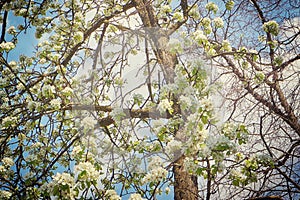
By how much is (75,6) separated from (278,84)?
3.53 meters

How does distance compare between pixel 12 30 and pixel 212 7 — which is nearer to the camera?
pixel 212 7

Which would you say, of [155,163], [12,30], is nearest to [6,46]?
[12,30]

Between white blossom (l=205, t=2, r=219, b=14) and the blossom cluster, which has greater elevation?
white blossom (l=205, t=2, r=219, b=14)

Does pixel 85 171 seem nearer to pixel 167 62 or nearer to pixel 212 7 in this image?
pixel 167 62

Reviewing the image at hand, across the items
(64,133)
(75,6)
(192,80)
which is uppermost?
(75,6)

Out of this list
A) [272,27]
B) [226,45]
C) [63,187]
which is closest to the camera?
[63,187]

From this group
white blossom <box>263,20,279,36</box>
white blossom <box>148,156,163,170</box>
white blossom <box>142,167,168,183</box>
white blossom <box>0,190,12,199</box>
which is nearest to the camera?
white blossom <box>142,167,168,183</box>

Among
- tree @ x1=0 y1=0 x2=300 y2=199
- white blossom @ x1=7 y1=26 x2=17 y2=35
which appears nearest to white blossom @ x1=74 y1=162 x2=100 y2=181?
tree @ x1=0 y1=0 x2=300 y2=199

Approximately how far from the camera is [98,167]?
3104mm

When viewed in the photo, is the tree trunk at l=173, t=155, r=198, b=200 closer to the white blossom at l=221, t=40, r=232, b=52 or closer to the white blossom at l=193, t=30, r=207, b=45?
the white blossom at l=193, t=30, r=207, b=45

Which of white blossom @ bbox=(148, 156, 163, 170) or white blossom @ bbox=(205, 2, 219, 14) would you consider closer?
white blossom @ bbox=(148, 156, 163, 170)

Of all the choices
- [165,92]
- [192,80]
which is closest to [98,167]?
[165,92]

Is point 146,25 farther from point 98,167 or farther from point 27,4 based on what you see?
point 98,167

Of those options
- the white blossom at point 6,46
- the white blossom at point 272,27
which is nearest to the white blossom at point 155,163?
the white blossom at point 272,27
